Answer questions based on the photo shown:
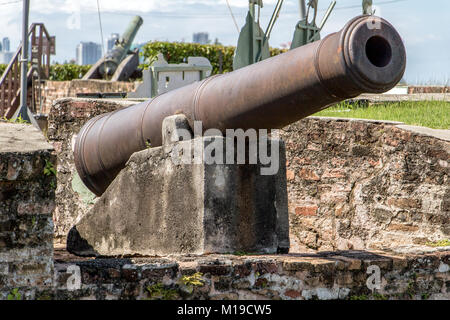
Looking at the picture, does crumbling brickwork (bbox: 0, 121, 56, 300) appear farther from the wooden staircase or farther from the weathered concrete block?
the wooden staircase

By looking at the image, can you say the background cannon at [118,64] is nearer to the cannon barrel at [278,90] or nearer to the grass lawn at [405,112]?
the grass lawn at [405,112]

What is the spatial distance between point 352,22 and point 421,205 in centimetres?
292

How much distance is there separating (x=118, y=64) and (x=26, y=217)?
66.8ft

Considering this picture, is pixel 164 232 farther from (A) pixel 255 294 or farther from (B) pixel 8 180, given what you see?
(B) pixel 8 180

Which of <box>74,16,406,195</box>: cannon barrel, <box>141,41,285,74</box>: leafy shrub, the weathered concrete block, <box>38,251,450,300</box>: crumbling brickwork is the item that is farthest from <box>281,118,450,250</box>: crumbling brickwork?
<box>141,41,285,74</box>: leafy shrub

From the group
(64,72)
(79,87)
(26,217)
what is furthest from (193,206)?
(64,72)

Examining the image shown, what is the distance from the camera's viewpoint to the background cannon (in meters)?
22.5

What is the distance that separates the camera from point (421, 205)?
6543mm

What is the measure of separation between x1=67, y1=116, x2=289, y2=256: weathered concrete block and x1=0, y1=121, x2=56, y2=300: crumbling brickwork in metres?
1.22

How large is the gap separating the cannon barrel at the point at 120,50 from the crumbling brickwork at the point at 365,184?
1507 cm

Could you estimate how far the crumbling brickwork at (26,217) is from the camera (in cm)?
370

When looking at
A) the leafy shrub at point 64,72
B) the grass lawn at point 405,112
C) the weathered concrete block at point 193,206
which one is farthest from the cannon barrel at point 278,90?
the leafy shrub at point 64,72

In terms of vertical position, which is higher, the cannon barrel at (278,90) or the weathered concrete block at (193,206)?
the cannon barrel at (278,90)
